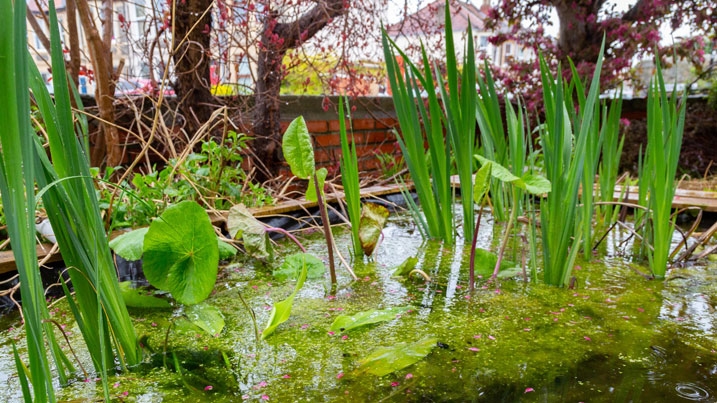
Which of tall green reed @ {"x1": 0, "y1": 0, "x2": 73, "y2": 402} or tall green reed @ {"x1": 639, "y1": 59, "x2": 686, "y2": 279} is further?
tall green reed @ {"x1": 639, "y1": 59, "x2": 686, "y2": 279}

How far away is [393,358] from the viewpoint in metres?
0.80

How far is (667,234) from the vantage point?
125 cm

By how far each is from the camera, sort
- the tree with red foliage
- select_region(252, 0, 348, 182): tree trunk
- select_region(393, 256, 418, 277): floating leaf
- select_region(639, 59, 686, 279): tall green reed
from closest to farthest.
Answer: select_region(639, 59, 686, 279): tall green reed
select_region(393, 256, 418, 277): floating leaf
select_region(252, 0, 348, 182): tree trunk
the tree with red foliage

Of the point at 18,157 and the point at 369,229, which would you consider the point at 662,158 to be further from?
the point at 18,157

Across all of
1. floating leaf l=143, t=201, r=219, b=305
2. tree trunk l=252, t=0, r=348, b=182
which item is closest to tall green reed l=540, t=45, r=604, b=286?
floating leaf l=143, t=201, r=219, b=305

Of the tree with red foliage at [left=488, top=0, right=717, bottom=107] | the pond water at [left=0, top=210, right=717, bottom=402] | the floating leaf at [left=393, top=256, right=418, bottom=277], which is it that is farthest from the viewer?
the tree with red foliage at [left=488, top=0, right=717, bottom=107]

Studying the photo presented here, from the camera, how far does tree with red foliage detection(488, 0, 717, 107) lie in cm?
452

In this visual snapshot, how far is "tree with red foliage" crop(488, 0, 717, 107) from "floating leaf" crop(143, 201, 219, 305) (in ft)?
12.7

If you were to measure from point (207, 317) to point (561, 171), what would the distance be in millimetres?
792

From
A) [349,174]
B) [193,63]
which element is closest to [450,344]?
[349,174]

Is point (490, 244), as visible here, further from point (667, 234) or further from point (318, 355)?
point (318, 355)

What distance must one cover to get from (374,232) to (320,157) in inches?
84.6

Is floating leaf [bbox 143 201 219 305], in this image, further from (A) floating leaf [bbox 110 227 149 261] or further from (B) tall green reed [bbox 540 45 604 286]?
(B) tall green reed [bbox 540 45 604 286]

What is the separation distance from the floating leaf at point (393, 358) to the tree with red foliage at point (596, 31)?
12.8ft
